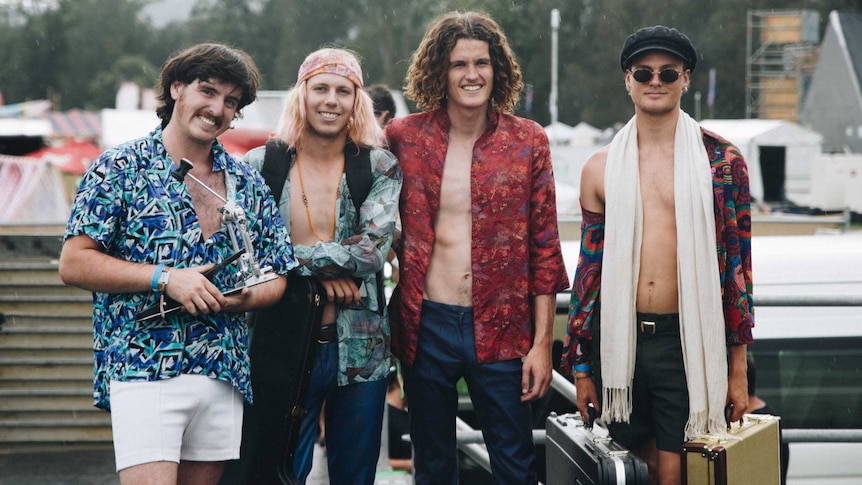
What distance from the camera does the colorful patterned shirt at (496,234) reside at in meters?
3.77

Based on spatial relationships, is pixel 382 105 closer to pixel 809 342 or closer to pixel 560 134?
pixel 809 342

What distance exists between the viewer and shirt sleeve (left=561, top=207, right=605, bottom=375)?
3.83 meters

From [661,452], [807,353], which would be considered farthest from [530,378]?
[807,353]

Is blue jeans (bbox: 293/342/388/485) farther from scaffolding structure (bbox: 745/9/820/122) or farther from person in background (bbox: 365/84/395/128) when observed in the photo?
scaffolding structure (bbox: 745/9/820/122)

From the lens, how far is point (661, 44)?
3.65 m

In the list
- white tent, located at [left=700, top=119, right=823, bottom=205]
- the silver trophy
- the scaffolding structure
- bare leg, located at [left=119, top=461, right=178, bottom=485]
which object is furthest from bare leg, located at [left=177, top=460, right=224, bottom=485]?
the scaffolding structure

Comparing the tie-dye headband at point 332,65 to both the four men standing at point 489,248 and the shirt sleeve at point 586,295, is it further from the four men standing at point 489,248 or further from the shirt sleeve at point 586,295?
the shirt sleeve at point 586,295

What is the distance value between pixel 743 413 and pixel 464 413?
2.01 meters

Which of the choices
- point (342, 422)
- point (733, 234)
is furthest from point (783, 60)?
point (342, 422)

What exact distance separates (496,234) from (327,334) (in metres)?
0.78

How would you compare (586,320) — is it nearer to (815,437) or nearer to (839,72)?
(815,437)

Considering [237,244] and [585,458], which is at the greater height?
[237,244]

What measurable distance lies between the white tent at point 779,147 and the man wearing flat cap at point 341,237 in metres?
27.4

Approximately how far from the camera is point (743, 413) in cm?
373
